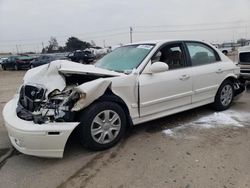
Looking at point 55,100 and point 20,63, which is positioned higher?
point 55,100

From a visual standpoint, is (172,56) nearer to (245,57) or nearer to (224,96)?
(224,96)

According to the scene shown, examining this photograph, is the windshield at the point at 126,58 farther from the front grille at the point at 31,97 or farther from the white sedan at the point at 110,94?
the front grille at the point at 31,97

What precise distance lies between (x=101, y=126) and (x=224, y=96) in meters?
2.99

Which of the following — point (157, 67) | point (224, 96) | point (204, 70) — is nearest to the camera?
point (157, 67)

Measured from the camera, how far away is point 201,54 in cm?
509

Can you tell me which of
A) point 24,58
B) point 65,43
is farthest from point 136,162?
point 65,43

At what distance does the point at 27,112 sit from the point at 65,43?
7503 centimetres

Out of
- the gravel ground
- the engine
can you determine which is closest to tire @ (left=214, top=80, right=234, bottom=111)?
the gravel ground

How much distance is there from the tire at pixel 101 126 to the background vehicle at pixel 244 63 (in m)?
4.86

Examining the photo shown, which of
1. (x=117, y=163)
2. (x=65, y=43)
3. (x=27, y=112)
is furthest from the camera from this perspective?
(x=65, y=43)

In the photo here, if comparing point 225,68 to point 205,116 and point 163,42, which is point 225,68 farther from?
point 163,42

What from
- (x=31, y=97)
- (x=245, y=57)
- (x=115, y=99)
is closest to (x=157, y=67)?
(x=115, y=99)

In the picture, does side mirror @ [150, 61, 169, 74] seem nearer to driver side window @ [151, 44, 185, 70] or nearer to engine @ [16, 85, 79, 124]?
driver side window @ [151, 44, 185, 70]

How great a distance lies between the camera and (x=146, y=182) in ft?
9.61
